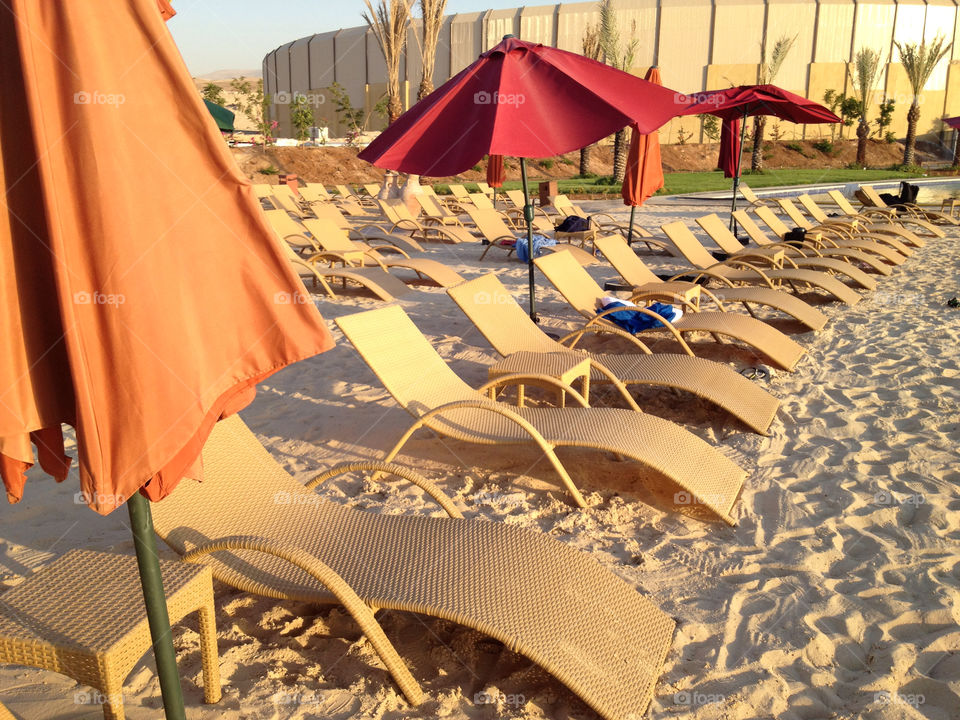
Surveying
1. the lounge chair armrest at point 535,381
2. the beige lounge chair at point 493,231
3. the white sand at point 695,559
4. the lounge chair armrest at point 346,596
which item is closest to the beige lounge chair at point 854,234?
the beige lounge chair at point 493,231

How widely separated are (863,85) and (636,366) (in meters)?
36.3

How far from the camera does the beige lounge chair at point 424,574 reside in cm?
208

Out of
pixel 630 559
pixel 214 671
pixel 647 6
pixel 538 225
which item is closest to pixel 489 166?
pixel 538 225

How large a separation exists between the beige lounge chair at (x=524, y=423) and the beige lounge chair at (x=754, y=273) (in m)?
3.43

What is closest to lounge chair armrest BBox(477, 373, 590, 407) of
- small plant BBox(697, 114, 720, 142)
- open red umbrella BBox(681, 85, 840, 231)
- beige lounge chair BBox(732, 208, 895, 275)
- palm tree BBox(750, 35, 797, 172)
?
beige lounge chair BBox(732, 208, 895, 275)

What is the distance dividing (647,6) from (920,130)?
15106 mm

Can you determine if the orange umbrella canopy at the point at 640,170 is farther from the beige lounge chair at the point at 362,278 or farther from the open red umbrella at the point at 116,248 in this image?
Answer: the open red umbrella at the point at 116,248

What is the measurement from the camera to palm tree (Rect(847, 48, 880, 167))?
109 feet

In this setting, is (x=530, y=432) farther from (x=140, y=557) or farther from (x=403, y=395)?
(x=140, y=557)

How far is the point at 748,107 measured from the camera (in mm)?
10688

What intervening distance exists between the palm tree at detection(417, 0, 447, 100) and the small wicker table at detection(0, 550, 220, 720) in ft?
54.6

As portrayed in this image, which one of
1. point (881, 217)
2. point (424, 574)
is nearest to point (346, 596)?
point (424, 574)

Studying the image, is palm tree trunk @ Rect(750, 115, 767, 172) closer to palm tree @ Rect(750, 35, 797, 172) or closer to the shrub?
palm tree @ Rect(750, 35, 797, 172)

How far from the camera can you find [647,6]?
39188 mm
